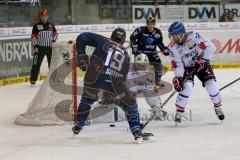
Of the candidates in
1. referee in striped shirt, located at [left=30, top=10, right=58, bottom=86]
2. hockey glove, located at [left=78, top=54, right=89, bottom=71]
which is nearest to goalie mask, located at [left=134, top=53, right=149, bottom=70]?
hockey glove, located at [left=78, top=54, right=89, bottom=71]

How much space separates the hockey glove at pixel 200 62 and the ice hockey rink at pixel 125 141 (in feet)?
2.01

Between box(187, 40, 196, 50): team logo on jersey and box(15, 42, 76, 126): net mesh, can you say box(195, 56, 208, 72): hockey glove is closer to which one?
box(187, 40, 196, 50): team logo on jersey

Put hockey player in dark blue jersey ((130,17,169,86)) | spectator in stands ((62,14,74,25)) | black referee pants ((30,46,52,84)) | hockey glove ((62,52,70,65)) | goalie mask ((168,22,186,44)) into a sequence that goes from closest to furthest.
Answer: goalie mask ((168,22,186,44)), hockey glove ((62,52,70,65)), hockey player in dark blue jersey ((130,17,169,86)), black referee pants ((30,46,52,84)), spectator in stands ((62,14,74,25))

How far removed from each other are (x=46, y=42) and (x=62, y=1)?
2266mm

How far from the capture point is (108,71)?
547cm

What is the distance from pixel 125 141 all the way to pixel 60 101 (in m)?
1.14

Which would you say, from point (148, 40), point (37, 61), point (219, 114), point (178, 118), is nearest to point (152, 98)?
point (178, 118)

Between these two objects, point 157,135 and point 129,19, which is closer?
point 157,135

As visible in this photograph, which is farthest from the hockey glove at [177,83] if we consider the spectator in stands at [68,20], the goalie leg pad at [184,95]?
A: the spectator in stands at [68,20]

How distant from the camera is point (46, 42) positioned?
10.0m

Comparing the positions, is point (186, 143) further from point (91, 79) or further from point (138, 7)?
point (138, 7)

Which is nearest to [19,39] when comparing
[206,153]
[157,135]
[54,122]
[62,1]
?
[62,1]

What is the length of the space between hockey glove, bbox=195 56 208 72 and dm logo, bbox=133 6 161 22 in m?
6.29

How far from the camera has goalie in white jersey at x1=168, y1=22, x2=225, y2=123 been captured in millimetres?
6234
